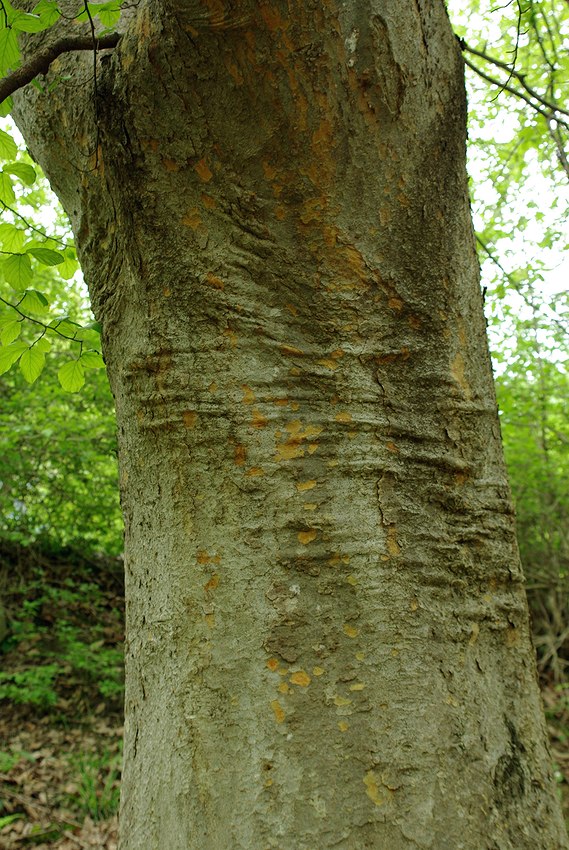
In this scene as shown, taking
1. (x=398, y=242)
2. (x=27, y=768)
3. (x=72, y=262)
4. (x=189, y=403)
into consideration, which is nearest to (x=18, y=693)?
(x=27, y=768)

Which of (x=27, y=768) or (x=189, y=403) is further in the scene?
(x=27, y=768)

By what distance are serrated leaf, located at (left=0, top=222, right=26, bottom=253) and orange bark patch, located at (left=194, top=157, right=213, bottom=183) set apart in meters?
0.77

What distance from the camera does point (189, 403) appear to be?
1370 mm

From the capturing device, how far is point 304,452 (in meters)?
1.33

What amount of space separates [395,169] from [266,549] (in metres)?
0.88

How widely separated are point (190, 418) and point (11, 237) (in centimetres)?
96

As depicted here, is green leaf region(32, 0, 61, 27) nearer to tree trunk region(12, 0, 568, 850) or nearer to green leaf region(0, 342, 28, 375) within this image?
tree trunk region(12, 0, 568, 850)

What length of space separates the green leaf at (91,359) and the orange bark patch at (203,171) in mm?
672

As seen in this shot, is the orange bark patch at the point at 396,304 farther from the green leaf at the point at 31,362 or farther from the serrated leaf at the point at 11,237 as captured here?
the serrated leaf at the point at 11,237

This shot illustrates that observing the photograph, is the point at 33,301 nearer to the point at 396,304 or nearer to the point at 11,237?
the point at 11,237

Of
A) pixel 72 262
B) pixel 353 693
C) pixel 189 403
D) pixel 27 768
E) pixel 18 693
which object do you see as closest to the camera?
pixel 353 693

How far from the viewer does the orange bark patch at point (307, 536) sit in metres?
1.29

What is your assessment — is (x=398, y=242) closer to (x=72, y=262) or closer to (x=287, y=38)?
(x=287, y=38)

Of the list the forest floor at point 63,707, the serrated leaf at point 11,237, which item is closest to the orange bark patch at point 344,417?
the serrated leaf at point 11,237
